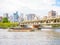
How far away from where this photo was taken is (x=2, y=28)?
4.88m

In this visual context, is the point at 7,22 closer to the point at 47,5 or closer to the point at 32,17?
the point at 32,17

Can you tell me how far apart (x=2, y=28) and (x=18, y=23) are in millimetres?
405

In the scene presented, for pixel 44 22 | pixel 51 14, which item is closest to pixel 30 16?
pixel 51 14

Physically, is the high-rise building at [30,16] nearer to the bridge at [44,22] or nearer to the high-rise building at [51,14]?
the bridge at [44,22]

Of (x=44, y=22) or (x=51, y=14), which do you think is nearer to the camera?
(x=51, y=14)

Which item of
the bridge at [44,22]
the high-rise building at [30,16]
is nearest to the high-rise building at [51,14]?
the bridge at [44,22]

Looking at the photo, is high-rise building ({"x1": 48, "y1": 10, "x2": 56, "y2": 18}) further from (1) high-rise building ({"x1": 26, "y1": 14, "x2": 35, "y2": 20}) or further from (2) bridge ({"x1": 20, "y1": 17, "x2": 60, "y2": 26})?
(1) high-rise building ({"x1": 26, "y1": 14, "x2": 35, "y2": 20})

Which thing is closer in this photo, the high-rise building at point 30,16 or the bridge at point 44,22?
the high-rise building at point 30,16

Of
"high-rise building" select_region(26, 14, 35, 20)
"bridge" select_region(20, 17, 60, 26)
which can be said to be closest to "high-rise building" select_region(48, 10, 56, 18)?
"bridge" select_region(20, 17, 60, 26)

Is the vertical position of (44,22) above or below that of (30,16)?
A: below

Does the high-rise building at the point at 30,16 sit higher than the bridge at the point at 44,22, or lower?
higher

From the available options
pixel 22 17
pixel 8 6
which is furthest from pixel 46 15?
pixel 8 6

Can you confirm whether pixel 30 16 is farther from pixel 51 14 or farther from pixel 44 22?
pixel 44 22

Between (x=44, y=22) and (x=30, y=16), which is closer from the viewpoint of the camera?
(x=30, y=16)
